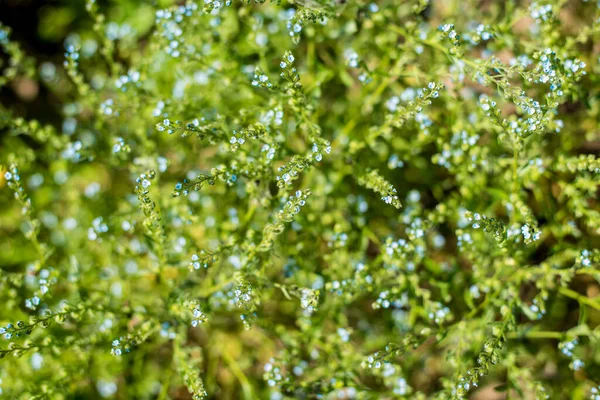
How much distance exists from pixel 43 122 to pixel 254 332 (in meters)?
2.69

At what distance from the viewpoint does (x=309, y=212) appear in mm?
3521

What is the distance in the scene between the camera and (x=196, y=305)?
2.59 meters

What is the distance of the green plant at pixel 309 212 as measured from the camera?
9.50ft

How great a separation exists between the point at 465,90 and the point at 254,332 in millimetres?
2408

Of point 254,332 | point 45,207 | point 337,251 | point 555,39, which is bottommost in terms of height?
point 254,332

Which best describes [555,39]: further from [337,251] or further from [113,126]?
[113,126]

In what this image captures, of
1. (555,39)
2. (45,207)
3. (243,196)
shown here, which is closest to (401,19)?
(555,39)

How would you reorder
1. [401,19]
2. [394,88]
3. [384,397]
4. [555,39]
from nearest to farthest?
1. [555,39]
2. [384,397]
3. [394,88]
4. [401,19]

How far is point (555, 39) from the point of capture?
318cm

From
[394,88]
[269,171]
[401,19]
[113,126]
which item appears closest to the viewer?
[269,171]

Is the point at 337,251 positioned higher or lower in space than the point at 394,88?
lower

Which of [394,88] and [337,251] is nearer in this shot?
[337,251]

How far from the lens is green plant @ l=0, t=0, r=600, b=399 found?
114 inches

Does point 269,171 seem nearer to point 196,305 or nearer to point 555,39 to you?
point 196,305
